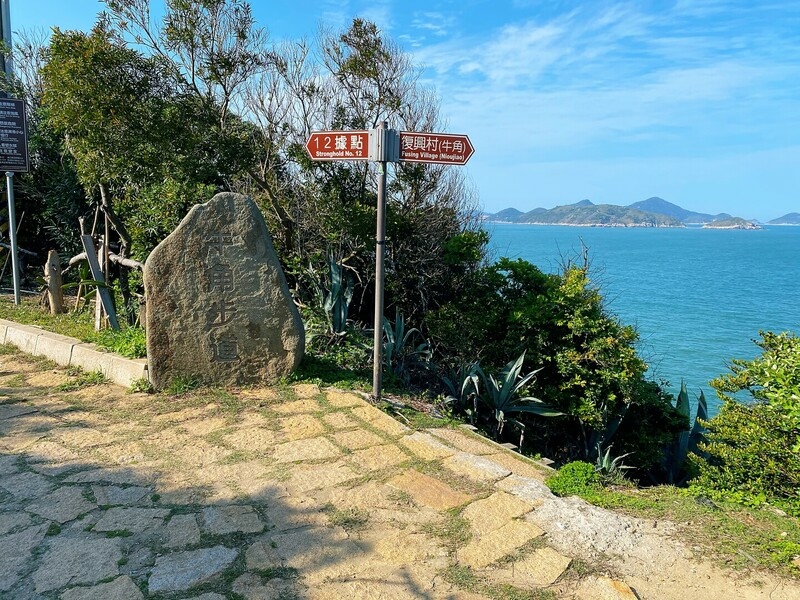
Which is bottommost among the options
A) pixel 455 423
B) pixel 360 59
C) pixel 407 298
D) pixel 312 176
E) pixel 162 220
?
pixel 455 423

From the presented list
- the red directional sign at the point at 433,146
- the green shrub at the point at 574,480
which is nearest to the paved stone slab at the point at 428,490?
the green shrub at the point at 574,480

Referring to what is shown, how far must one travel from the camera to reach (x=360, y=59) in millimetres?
7316

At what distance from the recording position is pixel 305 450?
3924 mm

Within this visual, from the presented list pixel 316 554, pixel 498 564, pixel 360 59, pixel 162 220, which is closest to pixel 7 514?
pixel 316 554

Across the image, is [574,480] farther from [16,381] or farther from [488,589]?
[16,381]

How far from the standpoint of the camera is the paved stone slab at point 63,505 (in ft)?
9.93

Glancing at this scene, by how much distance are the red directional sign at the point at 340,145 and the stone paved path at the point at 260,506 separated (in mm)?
1983

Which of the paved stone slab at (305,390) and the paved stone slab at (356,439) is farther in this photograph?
the paved stone slab at (305,390)

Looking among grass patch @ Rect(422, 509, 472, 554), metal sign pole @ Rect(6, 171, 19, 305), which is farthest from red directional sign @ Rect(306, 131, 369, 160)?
metal sign pole @ Rect(6, 171, 19, 305)

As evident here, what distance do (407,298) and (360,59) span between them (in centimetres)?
314

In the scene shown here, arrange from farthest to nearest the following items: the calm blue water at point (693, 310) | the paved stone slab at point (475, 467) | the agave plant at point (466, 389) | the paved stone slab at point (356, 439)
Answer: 1. the calm blue water at point (693, 310)
2. the agave plant at point (466, 389)
3. the paved stone slab at point (356, 439)
4. the paved stone slab at point (475, 467)

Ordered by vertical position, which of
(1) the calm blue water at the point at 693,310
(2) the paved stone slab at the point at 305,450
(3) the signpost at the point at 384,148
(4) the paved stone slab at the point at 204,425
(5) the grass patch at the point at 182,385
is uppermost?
(3) the signpost at the point at 384,148

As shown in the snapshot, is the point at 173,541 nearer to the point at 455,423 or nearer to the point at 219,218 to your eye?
the point at 455,423

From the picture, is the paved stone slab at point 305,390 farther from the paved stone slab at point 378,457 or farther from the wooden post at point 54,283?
the wooden post at point 54,283
